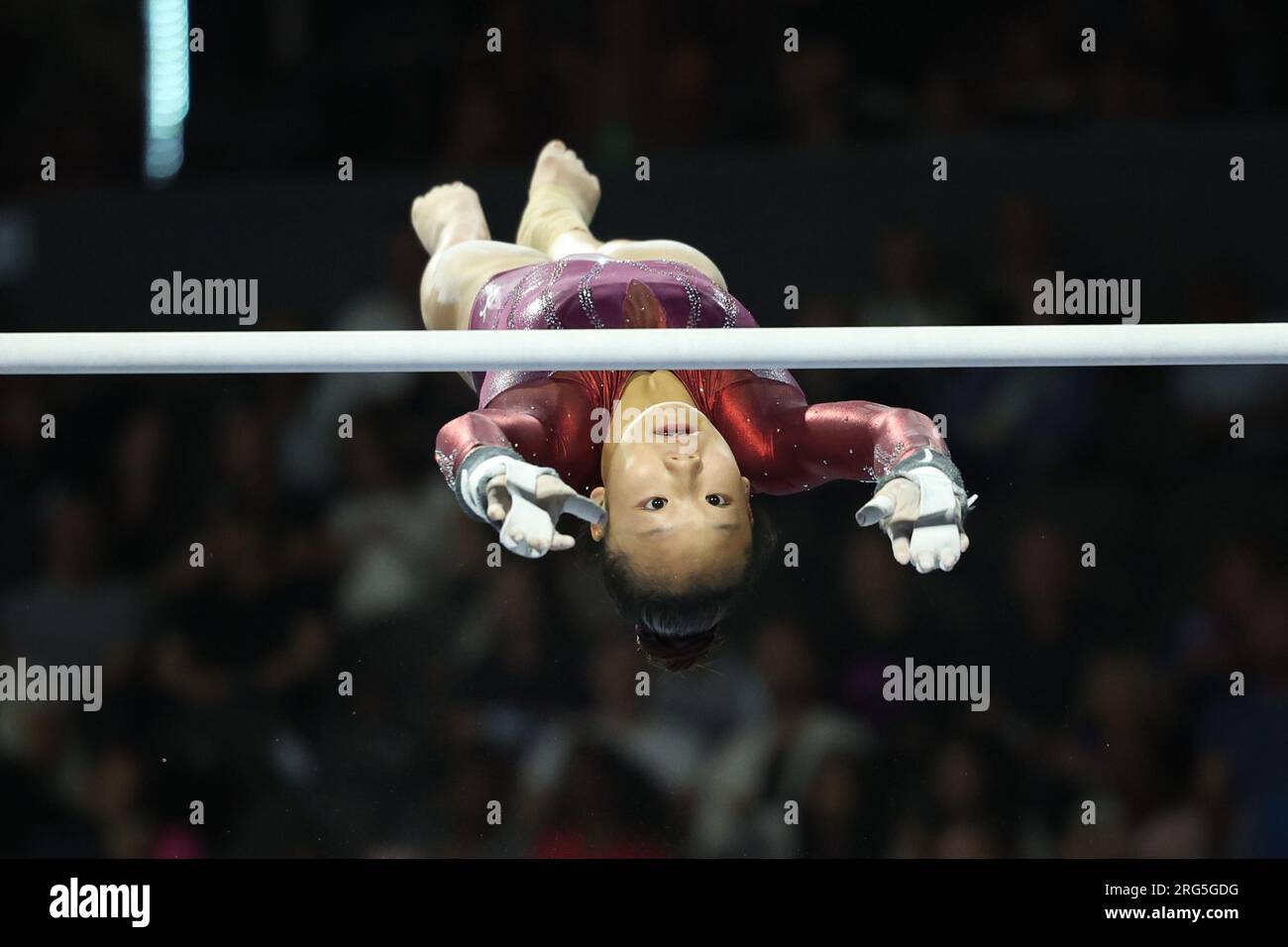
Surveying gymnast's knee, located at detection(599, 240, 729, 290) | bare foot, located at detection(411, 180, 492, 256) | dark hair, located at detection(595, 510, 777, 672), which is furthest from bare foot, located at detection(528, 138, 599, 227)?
dark hair, located at detection(595, 510, 777, 672)

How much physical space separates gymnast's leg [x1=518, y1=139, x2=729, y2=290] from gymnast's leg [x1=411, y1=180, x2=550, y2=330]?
0.23 feet

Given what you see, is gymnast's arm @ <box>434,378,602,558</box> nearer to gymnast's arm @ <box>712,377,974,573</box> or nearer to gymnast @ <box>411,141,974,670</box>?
gymnast @ <box>411,141,974,670</box>

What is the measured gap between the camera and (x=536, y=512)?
1.97 meters

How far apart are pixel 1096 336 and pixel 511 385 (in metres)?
0.77

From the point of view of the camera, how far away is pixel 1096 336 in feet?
6.53

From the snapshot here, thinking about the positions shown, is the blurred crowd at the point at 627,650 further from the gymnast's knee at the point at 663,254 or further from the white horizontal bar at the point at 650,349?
the white horizontal bar at the point at 650,349

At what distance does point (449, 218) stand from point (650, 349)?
Answer: 3.82ft

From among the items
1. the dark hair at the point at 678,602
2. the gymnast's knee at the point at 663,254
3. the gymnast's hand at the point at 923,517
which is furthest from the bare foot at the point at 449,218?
the gymnast's hand at the point at 923,517

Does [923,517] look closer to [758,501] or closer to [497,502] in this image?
[497,502]

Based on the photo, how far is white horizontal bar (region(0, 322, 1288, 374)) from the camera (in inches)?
77.3

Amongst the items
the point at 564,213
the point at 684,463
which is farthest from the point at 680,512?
the point at 564,213

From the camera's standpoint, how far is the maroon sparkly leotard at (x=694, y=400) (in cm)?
219
